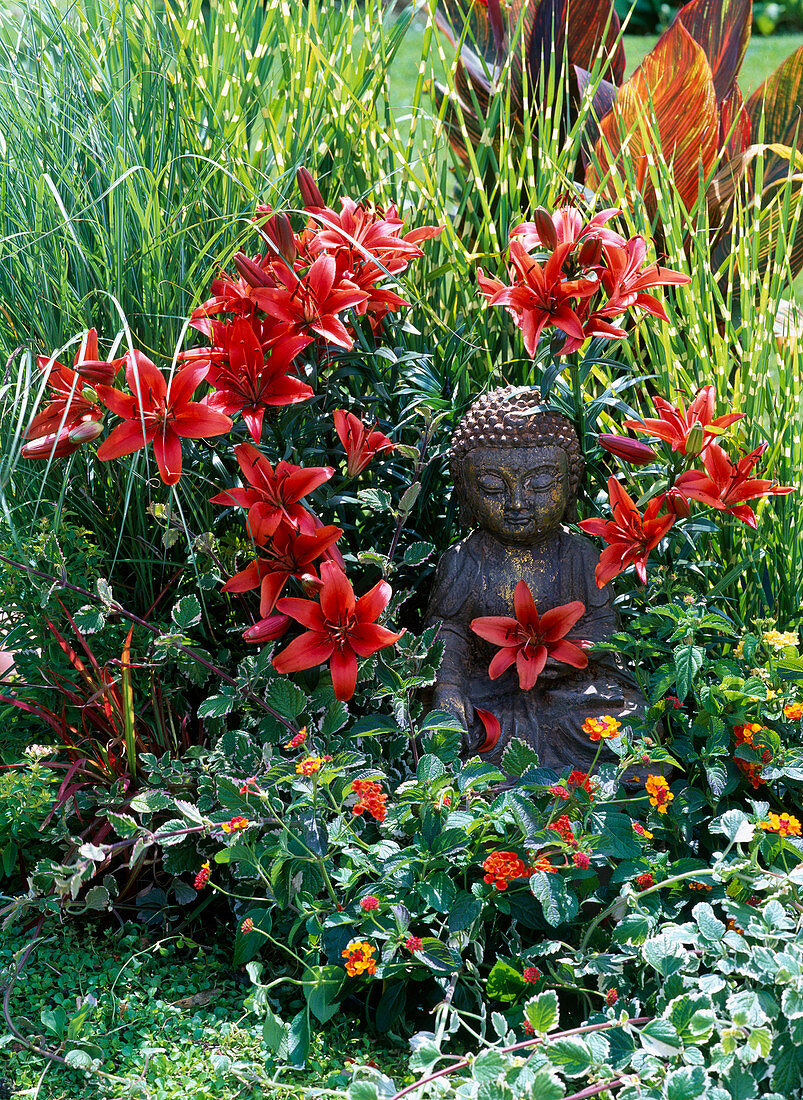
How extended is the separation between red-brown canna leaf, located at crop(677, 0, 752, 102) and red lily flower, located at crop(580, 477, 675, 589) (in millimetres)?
2011

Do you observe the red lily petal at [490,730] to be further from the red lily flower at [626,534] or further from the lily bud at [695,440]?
the lily bud at [695,440]

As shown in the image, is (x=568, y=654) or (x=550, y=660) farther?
(x=550, y=660)

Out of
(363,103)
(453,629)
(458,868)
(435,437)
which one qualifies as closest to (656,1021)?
(458,868)

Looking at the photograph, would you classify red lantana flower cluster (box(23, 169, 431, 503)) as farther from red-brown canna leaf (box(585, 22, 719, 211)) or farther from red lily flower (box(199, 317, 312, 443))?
red-brown canna leaf (box(585, 22, 719, 211))

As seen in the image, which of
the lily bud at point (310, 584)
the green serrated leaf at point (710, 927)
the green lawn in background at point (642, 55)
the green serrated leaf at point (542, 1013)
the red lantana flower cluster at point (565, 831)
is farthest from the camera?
the green lawn in background at point (642, 55)

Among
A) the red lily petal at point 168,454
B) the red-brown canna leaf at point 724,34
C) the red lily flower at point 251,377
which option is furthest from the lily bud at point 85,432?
the red-brown canna leaf at point 724,34

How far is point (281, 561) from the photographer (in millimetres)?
1816

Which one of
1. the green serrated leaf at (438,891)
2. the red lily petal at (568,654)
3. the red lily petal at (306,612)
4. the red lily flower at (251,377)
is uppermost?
the red lily flower at (251,377)

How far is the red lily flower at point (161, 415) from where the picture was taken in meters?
1.70

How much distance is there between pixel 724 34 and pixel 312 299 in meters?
2.20

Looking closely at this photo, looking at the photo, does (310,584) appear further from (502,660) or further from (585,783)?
(585,783)

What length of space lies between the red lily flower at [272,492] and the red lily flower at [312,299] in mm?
258

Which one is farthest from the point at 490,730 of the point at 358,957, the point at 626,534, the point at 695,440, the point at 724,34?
the point at 724,34

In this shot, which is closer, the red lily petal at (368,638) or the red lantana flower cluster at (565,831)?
the red lantana flower cluster at (565,831)
